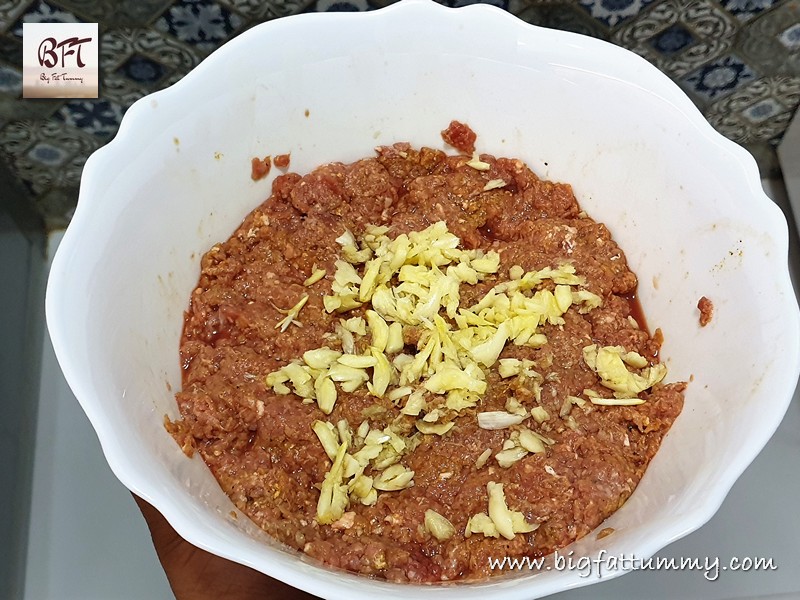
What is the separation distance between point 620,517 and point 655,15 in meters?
1.55

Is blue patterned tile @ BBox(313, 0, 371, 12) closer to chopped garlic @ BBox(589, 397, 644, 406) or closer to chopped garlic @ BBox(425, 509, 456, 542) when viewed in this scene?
chopped garlic @ BBox(589, 397, 644, 406)

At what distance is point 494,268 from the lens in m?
1.89

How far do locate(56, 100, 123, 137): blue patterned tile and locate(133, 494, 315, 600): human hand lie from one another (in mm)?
1319

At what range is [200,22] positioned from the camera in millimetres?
2162

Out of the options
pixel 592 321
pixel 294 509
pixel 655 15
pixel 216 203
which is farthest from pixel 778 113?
pixel 294 509

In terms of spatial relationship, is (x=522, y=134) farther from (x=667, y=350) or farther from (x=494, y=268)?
(x=667, y=350)

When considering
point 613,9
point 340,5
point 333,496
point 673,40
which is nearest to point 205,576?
point 333,496

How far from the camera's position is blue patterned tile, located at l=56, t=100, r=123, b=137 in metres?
2.35

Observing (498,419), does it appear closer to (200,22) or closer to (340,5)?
(340,5)

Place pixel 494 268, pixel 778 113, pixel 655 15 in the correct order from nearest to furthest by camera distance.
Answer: pixel 494 268
pixel 655 15
pixel 778 113

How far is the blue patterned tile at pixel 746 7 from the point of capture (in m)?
2.20

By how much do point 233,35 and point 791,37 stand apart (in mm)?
1798

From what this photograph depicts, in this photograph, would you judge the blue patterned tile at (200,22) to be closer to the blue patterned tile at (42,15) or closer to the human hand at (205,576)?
the blue patterned tile at (42,15)

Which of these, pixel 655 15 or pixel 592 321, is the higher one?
pixel 655 15
